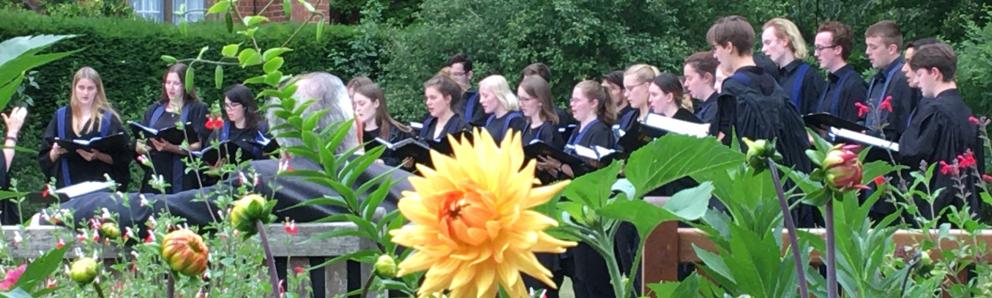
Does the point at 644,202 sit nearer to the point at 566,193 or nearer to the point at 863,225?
the point at 566,193

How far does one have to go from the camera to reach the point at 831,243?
5.20ft

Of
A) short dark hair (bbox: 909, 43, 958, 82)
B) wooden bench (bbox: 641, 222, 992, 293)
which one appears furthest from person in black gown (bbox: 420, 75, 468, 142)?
wooden bench (bbox: 641, 222, 992, 293)

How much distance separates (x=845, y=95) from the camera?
9.21 metres

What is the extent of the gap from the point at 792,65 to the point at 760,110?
7.26ft

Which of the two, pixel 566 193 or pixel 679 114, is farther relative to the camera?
pixel 679 114

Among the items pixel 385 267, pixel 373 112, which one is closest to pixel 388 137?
pixel 373 112

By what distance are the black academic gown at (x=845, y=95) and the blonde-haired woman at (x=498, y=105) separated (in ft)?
7.16

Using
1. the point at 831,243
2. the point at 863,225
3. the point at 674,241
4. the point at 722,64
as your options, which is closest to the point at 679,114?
the point at 722,64

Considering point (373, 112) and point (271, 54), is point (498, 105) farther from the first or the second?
point (271, 54)

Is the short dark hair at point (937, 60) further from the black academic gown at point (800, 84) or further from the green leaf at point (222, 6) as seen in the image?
the green leaf at point (222, 6)

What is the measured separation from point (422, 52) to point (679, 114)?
7.61 metres

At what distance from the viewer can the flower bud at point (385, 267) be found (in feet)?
5.81

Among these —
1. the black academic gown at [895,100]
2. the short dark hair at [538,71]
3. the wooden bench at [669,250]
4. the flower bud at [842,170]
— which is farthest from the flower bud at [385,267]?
the short dark hair at [538,71]

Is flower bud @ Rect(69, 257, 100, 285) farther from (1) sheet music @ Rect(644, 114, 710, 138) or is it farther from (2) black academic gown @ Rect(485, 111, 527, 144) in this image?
(2) black academic gown @ Rect(485, 111, 527, 144)
